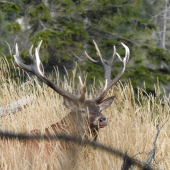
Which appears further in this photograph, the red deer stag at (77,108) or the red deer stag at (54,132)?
the red deer stag at (77,108)

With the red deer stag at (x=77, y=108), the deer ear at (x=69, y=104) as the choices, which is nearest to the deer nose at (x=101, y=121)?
the red deer stag at (x=77, y=108)

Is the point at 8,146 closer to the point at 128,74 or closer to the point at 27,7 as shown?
the point at 128,74

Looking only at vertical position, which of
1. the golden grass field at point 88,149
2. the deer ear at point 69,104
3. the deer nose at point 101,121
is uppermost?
the deer ear at point 69,104

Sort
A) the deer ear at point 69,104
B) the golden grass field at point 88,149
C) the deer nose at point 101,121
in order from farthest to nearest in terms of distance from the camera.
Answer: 1. the deer ear at point 69,104
2. the deer nose at point 101,121
3. the golden grass field at point 88,149

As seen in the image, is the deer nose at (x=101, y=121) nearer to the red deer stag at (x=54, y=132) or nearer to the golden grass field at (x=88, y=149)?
the red deer stag at (x=54, y=132)

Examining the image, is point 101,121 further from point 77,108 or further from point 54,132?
point 54,132

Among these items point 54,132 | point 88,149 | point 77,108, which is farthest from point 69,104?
point 88,149

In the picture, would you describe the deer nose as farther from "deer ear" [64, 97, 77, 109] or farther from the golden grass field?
"deer ear" [64, 97, 77, 109]

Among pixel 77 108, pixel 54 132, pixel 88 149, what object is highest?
pixel 77 108

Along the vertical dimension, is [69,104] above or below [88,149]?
above

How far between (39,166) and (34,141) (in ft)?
1.17

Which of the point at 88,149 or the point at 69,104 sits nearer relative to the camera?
the point at 88,149

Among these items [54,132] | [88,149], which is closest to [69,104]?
[54,132]

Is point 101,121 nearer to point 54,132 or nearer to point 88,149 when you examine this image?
point 88,149
